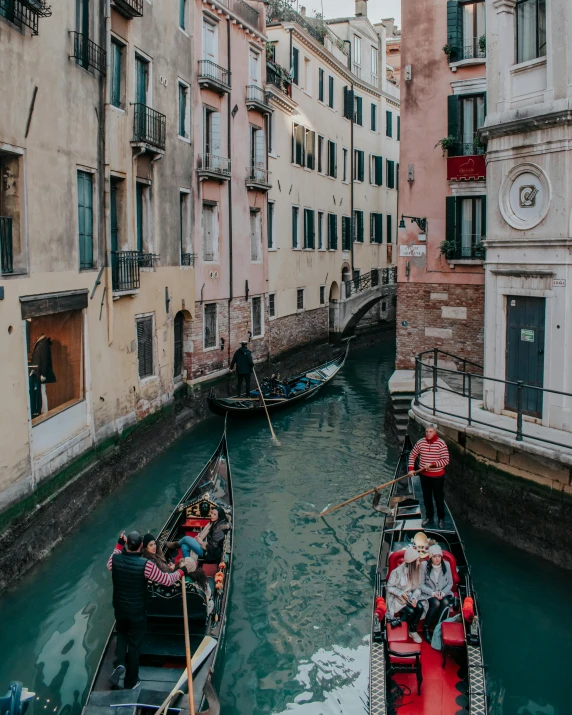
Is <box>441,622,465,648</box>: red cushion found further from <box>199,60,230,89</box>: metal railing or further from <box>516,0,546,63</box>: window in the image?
<box>199,60,230,89</box>: metal railing

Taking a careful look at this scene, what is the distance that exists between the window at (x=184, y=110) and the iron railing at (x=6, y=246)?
26.6 ft

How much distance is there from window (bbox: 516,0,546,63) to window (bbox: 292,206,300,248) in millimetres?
13983

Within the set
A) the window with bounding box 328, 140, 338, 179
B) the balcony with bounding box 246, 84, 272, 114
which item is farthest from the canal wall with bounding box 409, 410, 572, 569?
the window with bounding box 328, 140, 338, 179

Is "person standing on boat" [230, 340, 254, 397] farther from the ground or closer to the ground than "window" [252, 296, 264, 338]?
closer to the ground

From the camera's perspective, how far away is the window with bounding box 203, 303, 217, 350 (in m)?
18.5

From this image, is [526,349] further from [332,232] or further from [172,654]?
[332,232]

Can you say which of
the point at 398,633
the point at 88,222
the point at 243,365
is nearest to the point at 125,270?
the point at 88,222

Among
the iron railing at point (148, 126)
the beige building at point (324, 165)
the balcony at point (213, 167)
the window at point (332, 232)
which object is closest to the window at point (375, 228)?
the beige building at point (324, 165)

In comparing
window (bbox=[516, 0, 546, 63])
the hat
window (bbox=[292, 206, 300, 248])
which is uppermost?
window (bbox=[516, 0, 546, 63])

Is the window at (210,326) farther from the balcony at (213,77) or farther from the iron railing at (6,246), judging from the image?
the iron railing at (6,246)

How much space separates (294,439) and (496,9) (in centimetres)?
913

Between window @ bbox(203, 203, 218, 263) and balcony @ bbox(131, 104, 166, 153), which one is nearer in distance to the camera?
balcony @ bbox(131, 104, 166, 153)

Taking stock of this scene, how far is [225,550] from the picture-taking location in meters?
8.83

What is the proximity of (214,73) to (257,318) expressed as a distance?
22.2 ft
